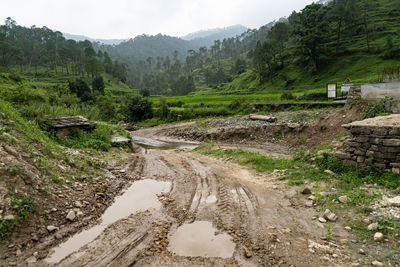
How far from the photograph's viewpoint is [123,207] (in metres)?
5.83

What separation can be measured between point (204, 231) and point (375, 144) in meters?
5.41

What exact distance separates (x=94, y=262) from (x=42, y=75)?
93.7 m

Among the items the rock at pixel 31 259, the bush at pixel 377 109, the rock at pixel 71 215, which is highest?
the bush at pixel 377 109

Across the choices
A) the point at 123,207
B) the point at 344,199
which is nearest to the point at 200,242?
the point at 123,207

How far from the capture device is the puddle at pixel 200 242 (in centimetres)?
412

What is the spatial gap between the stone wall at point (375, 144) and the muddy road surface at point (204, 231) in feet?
7.38

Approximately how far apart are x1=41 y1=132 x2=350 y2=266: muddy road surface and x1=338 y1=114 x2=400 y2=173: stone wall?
225 centimetres

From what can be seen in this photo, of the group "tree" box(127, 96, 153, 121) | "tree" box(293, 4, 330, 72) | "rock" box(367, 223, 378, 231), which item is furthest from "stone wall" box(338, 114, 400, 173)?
"tree" box(293, 4, 330, 72)

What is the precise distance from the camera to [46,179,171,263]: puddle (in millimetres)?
4078

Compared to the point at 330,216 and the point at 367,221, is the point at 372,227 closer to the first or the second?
the point at 367,221

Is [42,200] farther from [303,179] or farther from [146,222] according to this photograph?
[303,179]

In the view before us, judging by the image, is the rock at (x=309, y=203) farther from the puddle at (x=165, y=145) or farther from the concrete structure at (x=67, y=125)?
the puddle at (x=165, y=145)

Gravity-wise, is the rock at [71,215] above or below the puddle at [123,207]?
above

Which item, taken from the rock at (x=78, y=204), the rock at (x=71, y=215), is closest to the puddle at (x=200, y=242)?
the rock at (x=71, y=215)
